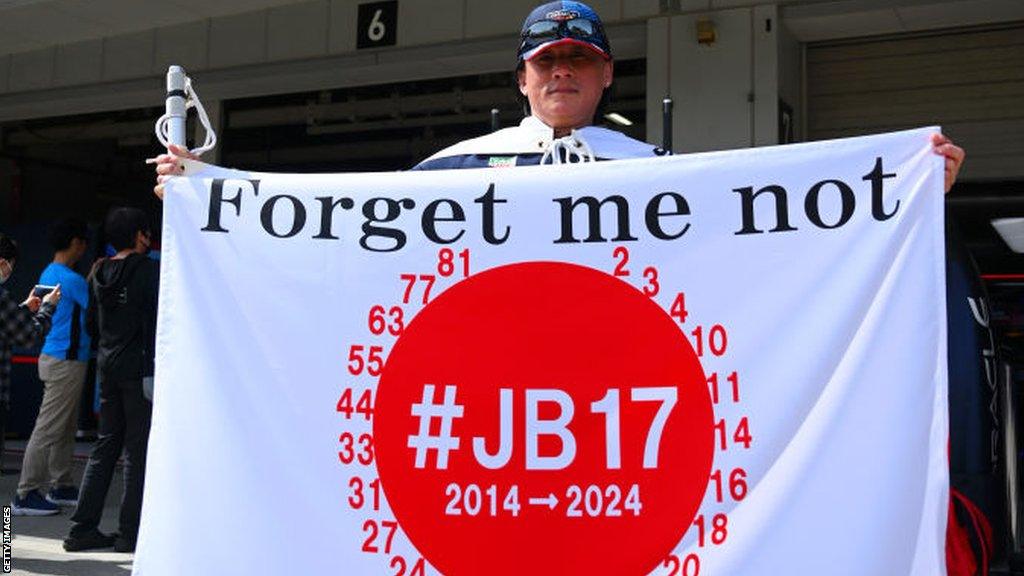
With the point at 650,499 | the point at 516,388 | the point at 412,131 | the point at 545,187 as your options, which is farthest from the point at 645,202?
the point at 412,131

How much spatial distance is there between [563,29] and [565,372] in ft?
2.64

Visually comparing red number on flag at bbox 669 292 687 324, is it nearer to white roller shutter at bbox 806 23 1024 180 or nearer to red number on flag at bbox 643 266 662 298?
red number on flag at bbox 643 266 662 298

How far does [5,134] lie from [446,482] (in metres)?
11.0

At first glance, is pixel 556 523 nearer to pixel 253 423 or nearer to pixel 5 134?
pixel 253 423

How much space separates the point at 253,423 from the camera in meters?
2.32

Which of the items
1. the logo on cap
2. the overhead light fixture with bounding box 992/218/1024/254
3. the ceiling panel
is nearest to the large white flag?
the logo on cap

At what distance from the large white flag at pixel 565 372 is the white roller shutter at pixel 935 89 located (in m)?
5.95

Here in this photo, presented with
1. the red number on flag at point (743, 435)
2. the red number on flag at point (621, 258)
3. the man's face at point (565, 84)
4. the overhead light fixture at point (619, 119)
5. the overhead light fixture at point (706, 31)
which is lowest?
the red number on flag at point (743, 435)

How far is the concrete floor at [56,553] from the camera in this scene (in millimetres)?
4977

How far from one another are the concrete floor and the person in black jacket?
0.37 feet

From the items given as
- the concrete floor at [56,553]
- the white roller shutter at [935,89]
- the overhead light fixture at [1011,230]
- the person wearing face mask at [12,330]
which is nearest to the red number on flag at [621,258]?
the overhead light fixture at [1011,230]

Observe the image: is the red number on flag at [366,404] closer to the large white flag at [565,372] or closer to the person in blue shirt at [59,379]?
the large white flag at [565,372]

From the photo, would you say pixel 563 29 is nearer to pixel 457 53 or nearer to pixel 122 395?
pixel 122 395

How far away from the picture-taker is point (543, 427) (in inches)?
87.4
